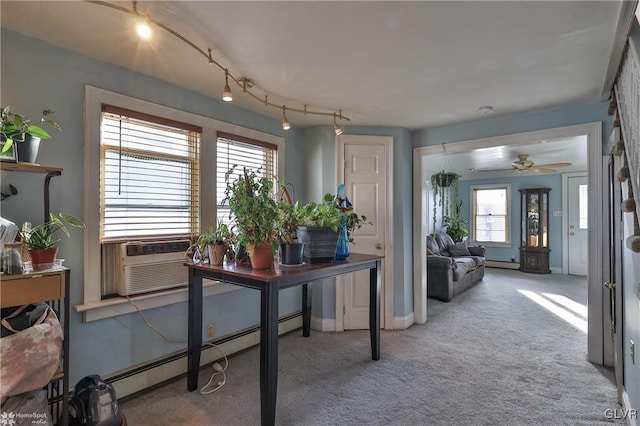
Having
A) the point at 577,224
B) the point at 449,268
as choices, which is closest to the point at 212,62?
the point at 449,268

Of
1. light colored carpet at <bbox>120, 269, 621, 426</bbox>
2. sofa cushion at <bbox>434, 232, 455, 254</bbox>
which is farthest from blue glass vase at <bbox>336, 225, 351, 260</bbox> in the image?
sofa cushion at <bbox>434, 232, 455, 254</bbox>

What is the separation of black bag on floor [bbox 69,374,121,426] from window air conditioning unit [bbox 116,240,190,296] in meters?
0.60

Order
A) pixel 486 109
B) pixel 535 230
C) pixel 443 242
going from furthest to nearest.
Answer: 1. pixel 535 230
2. pixel 443 242
3. pixel 486 109

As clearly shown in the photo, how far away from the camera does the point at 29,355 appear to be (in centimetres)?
144

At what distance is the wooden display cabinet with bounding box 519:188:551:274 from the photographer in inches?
286

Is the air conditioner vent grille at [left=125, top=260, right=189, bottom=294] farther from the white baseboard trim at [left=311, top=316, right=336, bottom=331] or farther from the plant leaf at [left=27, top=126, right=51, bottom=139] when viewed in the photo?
the white baseboard trim at [left=311, top=316, right=336, bottom=331]

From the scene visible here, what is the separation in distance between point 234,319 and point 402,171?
2.44m

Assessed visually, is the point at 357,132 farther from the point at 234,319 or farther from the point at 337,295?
the point at 234,319

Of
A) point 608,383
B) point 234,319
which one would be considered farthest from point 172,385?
point 608,383

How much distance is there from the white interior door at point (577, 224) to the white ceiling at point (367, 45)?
5206mm

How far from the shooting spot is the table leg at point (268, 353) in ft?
6.19

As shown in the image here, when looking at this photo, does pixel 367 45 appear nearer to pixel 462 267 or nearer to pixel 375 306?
pixel 375 306

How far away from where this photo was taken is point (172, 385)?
2525 millimetres

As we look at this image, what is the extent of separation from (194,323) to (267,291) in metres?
0.86
